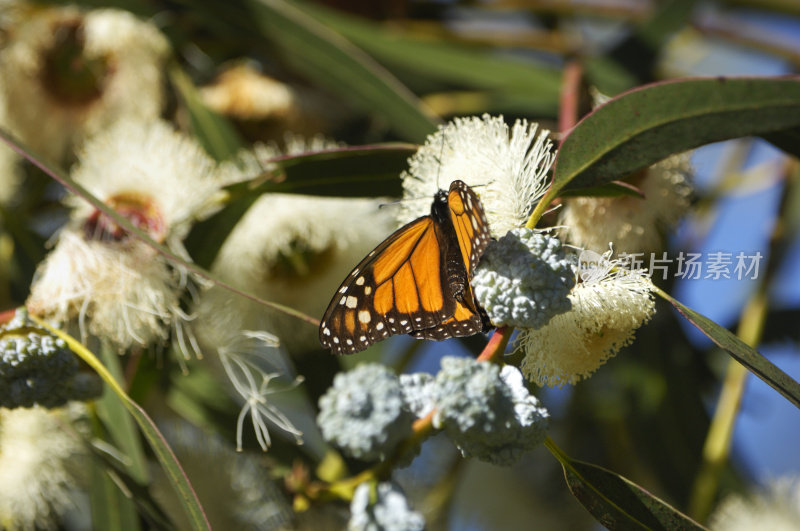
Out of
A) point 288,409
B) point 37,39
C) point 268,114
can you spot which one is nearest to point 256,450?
point 288,409

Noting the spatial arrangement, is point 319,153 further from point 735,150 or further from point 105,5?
point 735,150

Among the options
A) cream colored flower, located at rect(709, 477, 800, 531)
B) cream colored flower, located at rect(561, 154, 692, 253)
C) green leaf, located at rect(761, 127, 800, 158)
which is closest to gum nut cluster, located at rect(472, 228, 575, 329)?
cream colored flower, located at rect(561, 154, 692, 253)

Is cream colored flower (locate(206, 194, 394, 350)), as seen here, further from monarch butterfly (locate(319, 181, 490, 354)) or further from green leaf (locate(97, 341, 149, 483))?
monarch butterfly (locate(319, 181, 490, 354))

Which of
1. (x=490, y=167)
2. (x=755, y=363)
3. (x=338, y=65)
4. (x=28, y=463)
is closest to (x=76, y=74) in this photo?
(x=338, y=65)

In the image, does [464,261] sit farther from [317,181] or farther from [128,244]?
[128,244]

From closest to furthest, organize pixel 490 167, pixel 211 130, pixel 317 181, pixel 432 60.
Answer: pixel 490 167
pixel 317 181
pixel 211 130
pixel 432 60
